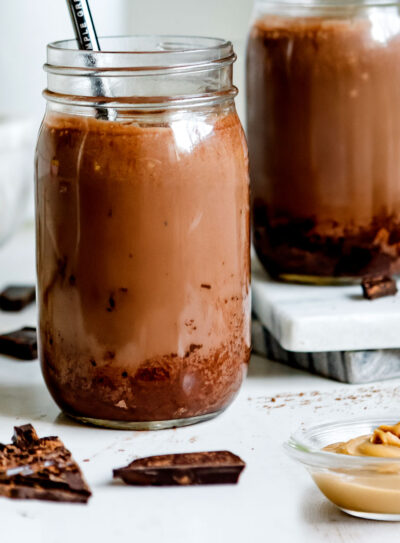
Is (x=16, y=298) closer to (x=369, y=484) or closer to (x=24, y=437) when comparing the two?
(x=24, y=437)

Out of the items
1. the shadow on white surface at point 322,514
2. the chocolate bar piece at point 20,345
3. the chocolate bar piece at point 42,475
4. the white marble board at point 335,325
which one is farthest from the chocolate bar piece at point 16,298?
the shadow on white surface at point 322,514

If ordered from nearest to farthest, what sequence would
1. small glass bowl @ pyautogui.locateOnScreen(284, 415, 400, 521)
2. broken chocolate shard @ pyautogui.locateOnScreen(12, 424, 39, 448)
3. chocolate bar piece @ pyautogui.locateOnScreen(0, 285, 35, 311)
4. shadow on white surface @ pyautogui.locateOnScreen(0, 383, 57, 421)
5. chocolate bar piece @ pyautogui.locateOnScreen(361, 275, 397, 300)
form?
1. small glass bowl @ pyautogui.locateOnScreen(284, 415, 400, 521)
2. broken chocolate shard @ pyautogui.locateOnScreen(12, 424, 39, 448)
3. shadow on white surface @ pyautogui.locateOnScreen(0, 383, 57, 421)
4. chocolate bar piece @ pyautogui.locateOnScreen(361, 275, 397, 300)
5. chocolate bar piece @ pyautogui.locateOnScreen(0, 285, 35, 311)

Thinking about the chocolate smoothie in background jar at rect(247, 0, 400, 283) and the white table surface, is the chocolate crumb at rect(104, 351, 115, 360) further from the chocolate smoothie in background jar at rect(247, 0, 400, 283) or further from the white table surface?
the chocolate smoothie in background jar at rect(247, 0, 400, 283)

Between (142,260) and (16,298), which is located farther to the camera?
(16,298)

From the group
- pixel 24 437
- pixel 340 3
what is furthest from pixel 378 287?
pixel 24 437

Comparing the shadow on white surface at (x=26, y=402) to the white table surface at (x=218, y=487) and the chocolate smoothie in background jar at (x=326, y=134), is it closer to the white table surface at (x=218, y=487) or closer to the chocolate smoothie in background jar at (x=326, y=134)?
the white table surface at (x=218, y=487)

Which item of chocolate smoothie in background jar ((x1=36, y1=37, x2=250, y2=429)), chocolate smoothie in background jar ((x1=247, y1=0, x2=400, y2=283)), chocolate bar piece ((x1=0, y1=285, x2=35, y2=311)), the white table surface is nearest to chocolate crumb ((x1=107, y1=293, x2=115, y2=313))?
chocolate smoothie in background jar ((x1=36, y1=37, x2=250, y2=429))

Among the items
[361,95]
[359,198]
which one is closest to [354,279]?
[359,198]
